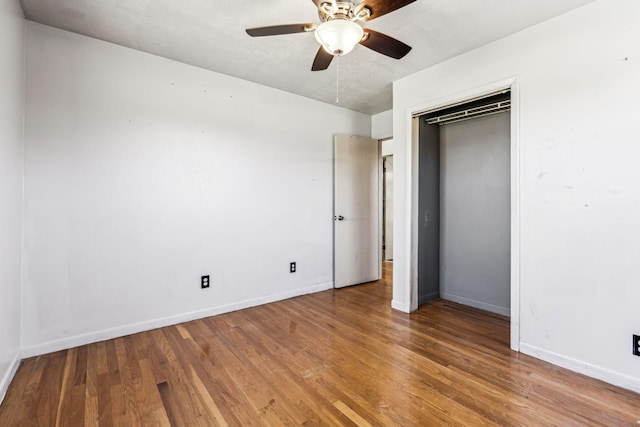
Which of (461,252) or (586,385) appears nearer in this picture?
(586,385)

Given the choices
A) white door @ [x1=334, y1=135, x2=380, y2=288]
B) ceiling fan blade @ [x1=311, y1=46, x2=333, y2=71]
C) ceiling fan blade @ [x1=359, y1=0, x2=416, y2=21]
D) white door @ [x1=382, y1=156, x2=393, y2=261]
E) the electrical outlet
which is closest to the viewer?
ceiling fan blade @ [x1=359, y1=0, x2=416, y2=21]

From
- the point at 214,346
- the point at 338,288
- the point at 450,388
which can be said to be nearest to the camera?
the point at 450,388

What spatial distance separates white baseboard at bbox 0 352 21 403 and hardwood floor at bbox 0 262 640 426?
44 millimetres

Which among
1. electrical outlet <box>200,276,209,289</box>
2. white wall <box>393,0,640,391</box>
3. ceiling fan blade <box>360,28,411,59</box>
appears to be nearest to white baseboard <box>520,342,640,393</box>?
white wall <box>393,0,640,391</box>

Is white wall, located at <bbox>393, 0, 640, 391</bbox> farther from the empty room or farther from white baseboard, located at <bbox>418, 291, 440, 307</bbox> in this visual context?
white baseboard, located at <bbox>418, 291, 440, 307</bbox>

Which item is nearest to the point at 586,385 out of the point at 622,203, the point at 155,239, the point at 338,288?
the point at 622,203

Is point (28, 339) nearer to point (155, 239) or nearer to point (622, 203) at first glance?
point (155, 239)

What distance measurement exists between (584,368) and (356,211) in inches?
110

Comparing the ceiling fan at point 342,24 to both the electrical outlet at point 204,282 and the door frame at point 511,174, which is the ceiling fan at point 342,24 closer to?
the door frame at point 511,174

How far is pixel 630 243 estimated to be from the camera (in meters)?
1.89

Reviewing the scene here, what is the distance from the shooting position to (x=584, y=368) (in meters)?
2.04

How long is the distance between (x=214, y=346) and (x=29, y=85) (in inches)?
96.4

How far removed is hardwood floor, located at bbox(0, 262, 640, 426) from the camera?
5.38ft

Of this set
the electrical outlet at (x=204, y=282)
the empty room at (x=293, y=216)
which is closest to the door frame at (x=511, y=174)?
the empty room at (x=293, y=216)
